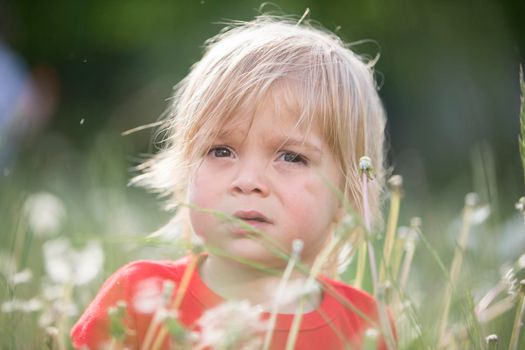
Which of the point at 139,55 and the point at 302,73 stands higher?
the point at 302,73

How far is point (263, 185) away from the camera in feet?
4.10

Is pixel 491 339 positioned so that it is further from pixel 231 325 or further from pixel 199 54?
pixel 199 54

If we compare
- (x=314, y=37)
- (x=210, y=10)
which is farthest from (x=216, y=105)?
(x=210, y=10)

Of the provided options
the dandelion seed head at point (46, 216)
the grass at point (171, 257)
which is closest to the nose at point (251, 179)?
the grass at point (171, 257)

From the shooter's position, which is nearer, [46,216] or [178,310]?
[178,310]

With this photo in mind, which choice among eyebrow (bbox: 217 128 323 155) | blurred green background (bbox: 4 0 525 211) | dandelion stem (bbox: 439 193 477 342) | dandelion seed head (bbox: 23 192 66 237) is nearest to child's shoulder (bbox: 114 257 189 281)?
eyebrow (bbox: 217 128 323 155)

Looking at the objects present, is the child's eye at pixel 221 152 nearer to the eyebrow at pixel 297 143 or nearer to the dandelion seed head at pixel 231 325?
the eyebrow at pixel 297 143

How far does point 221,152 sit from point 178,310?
246 millimetres

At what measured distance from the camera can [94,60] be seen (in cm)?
568

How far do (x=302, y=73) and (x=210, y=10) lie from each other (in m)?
4.23

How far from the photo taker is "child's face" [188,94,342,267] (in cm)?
125

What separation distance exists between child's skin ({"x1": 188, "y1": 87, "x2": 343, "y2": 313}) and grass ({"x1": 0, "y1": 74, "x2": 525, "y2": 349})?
9 centimetres

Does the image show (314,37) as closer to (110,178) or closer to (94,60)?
(110,178)

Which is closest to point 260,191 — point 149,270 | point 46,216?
point 149,270
